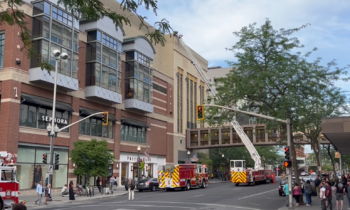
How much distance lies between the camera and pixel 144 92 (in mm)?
51469

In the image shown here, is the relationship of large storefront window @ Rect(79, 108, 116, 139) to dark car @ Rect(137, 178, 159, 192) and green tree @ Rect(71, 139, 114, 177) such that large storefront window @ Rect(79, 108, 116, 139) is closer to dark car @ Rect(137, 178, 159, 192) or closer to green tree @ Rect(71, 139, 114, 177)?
green tree @ Rect(71, 139, 114, 177)

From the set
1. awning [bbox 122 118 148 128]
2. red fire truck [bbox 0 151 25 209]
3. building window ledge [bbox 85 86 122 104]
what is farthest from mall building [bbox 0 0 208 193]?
red fire truck [bbox 0 151 25 209]

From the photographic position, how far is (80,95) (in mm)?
41875

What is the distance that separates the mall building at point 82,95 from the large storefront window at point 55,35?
91mm

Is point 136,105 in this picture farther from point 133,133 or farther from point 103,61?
point 103,61

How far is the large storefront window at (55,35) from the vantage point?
116ft

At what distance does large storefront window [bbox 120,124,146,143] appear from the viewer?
164 feet

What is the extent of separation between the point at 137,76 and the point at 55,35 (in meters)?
14.7

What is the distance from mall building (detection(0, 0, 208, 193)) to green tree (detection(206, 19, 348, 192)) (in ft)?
21.3

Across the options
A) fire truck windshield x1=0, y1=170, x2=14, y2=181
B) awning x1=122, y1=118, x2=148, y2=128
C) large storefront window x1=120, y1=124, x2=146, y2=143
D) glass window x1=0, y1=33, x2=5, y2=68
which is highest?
glass window x1=0, y1=33, x2=5, y2=68

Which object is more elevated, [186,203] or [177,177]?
[177,177]

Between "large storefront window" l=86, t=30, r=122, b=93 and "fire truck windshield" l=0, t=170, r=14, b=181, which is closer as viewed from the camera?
"fire truck windshield" l=0, t=170, r=14, b=181

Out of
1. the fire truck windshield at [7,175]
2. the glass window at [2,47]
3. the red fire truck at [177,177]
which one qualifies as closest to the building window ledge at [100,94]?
the glass window at [2,47]

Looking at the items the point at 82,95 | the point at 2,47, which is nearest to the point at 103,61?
the point at 82,95
